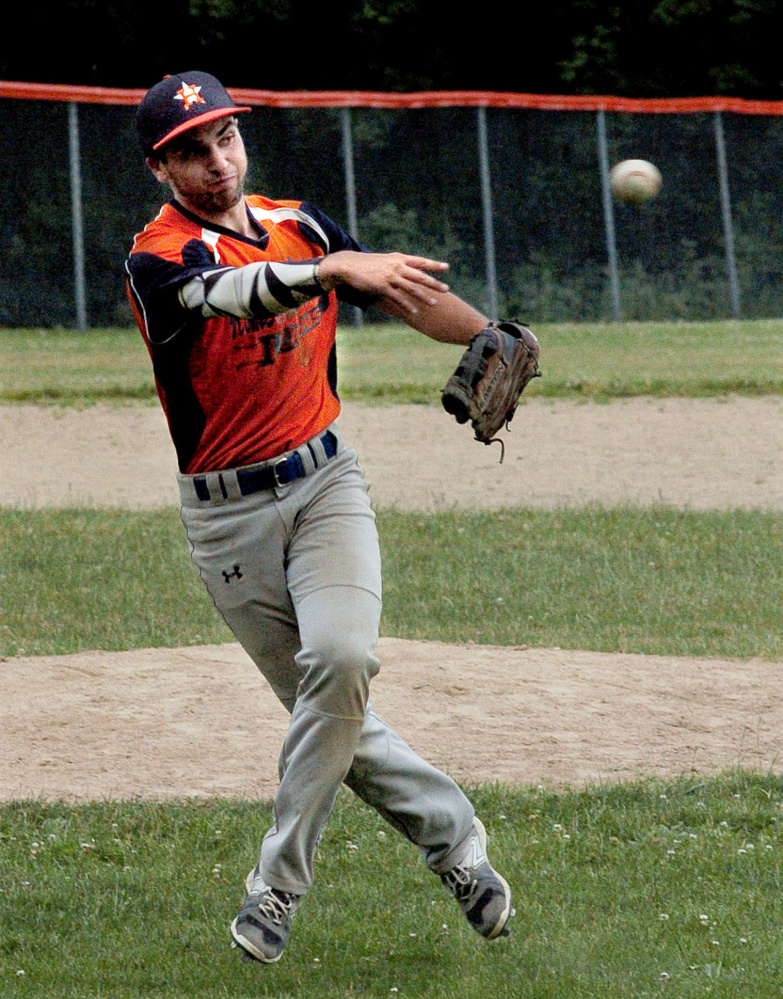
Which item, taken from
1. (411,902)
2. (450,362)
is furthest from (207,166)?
(450,362)

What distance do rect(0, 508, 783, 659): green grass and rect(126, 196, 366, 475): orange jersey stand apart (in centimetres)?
351

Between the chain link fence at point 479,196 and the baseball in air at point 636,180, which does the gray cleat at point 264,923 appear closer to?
the baseball in air at point 636,180

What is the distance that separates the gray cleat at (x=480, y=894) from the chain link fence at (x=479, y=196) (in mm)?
15616

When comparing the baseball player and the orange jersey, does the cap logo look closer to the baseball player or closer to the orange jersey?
the baseball player

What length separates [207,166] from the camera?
3.87 meters

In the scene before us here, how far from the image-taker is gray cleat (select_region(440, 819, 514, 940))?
387cm

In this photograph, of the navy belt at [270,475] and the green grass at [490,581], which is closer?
the navy belt at [270,475]

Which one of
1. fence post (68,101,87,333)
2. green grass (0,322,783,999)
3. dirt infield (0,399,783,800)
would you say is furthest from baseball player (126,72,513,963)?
fence post (68,101,87,333)

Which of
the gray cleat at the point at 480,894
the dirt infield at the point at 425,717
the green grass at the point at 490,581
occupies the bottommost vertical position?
the green grass at the point at 490,581

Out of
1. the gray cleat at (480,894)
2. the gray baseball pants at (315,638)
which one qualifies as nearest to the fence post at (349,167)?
the gray baseball pants at (315,638)

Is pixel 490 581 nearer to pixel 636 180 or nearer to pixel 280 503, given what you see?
pixel 280 503

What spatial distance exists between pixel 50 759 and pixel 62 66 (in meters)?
21.6

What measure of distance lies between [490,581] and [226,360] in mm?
4954

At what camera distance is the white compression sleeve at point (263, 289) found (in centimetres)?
345
